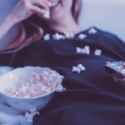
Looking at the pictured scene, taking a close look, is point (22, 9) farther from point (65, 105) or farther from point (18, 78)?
point (65, 105)

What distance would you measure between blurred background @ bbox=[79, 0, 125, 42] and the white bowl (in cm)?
82

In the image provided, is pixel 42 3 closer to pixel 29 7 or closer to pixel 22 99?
pixel 29 7

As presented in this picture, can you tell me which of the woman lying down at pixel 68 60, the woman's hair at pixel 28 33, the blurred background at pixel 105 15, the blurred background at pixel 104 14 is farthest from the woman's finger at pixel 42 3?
the blurred background at pixel 105 15

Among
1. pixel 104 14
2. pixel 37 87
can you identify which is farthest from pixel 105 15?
pixel 37 87

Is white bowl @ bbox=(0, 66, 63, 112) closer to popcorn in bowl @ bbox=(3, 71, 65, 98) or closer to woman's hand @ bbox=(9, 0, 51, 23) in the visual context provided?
popcorn in bowl @ bbox=(3, 71, 65, 98)

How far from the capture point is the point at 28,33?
1.13 metres

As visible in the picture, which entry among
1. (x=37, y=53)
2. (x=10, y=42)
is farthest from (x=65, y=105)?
(x=10, y=42)

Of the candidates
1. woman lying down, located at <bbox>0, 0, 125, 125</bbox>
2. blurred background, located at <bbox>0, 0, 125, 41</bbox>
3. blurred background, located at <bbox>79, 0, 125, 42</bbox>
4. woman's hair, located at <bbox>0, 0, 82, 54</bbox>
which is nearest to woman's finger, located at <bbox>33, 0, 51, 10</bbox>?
woman lying down, located at <bbox>0, 0, 125, 125</bbox>

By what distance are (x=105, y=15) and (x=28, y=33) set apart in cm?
67

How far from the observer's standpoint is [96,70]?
2.21ft

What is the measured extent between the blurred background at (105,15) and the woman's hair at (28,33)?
16.8 inches

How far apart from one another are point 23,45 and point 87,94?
63 centimetres

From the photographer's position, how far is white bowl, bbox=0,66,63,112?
508 mm

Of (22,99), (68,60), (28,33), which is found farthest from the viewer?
(28,33)
